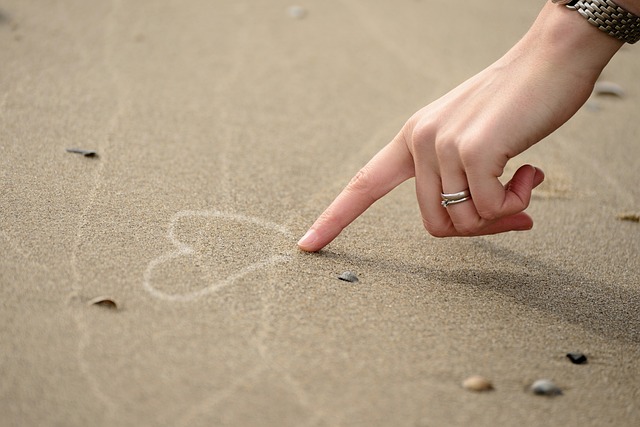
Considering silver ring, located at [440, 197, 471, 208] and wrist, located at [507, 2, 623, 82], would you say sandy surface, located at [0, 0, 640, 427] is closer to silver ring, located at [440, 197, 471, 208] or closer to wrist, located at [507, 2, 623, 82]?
silver ring, located at [440, 197, 471, 208]

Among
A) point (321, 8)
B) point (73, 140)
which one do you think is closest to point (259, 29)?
→ point (321, 8)

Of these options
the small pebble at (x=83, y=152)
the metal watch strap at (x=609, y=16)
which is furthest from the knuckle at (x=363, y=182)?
the small pebble at (x=83, y=152)

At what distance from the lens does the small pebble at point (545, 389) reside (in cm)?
161

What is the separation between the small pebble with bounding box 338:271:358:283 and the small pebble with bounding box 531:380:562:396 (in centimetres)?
52

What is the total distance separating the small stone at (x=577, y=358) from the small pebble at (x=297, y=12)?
2400mm

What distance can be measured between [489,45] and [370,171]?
6.14ft

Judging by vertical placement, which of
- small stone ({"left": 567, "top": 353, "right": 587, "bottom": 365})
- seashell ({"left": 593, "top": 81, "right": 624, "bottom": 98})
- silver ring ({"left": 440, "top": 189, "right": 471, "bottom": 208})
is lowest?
small stone ({"left": 567, "top": 353, "right": 587, "bottom": 365})

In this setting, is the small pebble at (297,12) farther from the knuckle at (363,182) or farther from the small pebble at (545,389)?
the small pebble at (545,389)

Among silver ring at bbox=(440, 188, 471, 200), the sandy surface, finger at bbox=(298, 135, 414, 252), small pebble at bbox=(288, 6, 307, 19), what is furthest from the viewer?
small pebble at bbox=(288, 6, 307, 19)

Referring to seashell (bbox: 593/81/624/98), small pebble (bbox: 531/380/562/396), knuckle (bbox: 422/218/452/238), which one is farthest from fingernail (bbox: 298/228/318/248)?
Answer: seashell (bbox: 593/81/624/98)

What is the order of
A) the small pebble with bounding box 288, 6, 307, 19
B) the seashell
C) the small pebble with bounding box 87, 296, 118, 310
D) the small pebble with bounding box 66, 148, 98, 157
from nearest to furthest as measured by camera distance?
1. the small pebble with bounding box 87, 296, 118, 310
2. the small pebble with bounding box 66, 148, 98, 157
3. the seashell
4. the small pebble with bounding box 288, 6, 307, 19

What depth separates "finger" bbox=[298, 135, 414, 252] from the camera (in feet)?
6.40

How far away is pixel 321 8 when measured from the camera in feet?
12.4

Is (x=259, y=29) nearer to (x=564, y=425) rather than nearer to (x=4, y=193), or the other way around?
(x=4, y=193)
